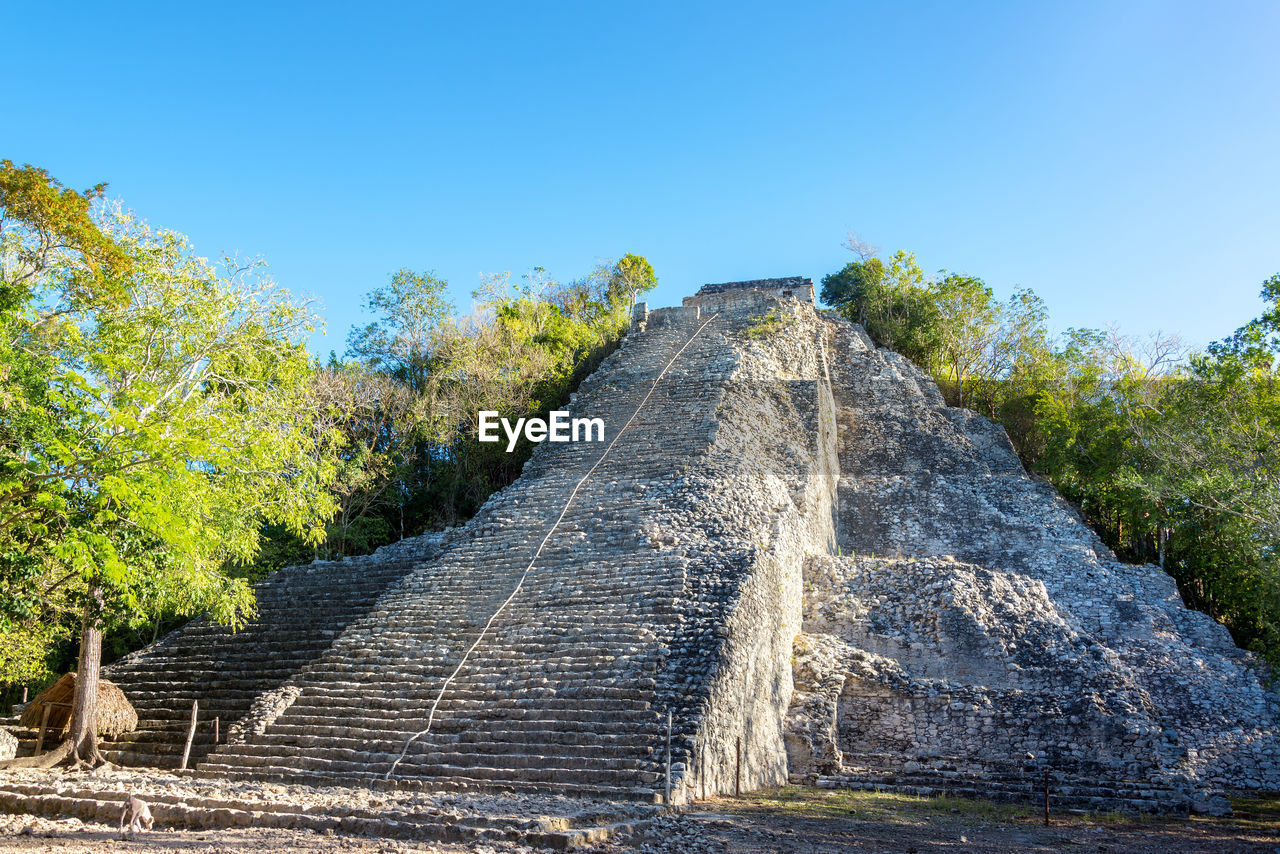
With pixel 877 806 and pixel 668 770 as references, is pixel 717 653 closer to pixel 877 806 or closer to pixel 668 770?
pixel 668 770

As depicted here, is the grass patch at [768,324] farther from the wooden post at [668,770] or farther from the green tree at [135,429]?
the wooden post at [668,770]

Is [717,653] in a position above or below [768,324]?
below

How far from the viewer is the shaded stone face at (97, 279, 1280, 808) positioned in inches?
356

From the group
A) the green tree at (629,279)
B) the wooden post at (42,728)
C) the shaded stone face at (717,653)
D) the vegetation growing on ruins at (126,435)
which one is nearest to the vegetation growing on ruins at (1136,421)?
the shaded stone face at (717,653)

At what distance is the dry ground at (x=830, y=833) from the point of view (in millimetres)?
5910

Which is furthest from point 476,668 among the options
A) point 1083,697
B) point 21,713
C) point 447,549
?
point 1083,697

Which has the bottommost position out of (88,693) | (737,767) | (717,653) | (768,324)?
(737,767)

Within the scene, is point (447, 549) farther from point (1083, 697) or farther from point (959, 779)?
point (1083, 697)

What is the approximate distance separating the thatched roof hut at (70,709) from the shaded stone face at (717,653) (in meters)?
0.29

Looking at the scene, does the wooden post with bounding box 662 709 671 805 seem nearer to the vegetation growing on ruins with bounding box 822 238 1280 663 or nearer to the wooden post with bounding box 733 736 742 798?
the wooden post with bounding box 733 736 742 798

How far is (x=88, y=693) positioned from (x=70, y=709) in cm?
105

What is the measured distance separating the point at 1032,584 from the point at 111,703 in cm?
1336

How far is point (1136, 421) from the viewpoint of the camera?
16719 millimetres

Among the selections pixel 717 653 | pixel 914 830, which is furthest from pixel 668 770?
pixel 914 830
